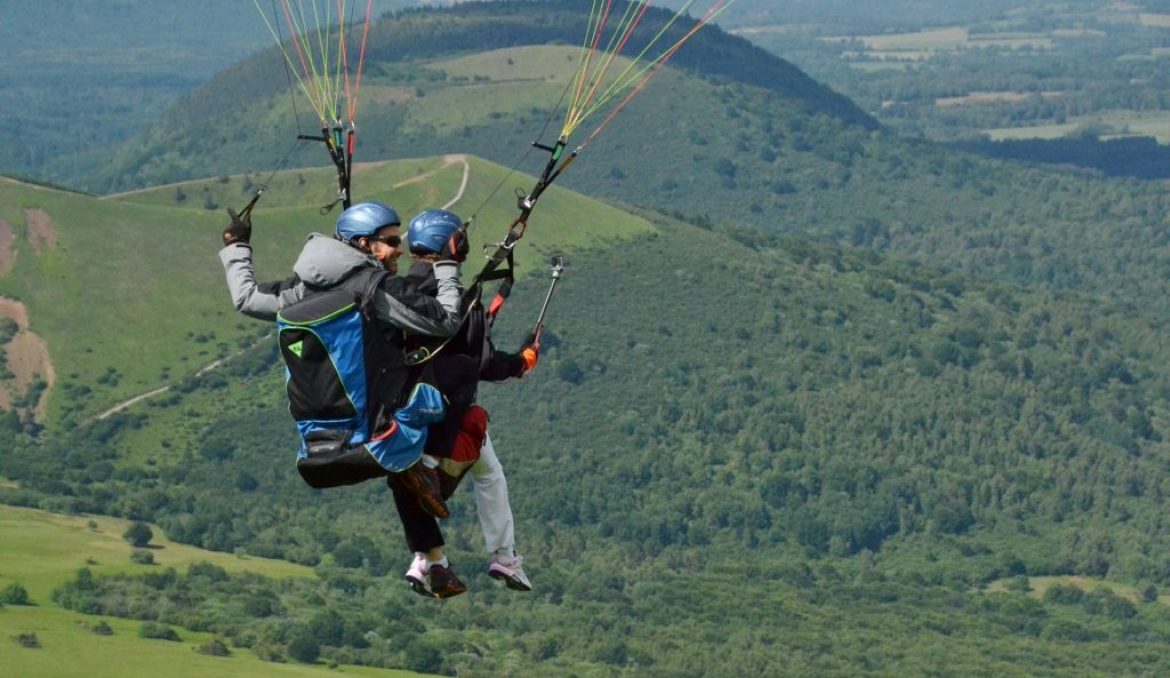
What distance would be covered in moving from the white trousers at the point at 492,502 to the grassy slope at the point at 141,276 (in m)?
120

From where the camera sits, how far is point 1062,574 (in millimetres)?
154000

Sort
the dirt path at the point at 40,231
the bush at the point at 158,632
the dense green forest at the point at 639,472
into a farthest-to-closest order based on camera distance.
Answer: the dirt path at the point at 40,231, the dense green forest at the point at 639,472, the bush at the point at 158,632

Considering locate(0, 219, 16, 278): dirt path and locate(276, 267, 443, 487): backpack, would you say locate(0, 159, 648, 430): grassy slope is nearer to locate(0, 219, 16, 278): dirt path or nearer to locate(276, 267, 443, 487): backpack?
locate(0, 219, 16, 278): dirt path

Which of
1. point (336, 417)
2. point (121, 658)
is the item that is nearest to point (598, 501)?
point (121, 658)

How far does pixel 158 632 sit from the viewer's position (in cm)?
10269

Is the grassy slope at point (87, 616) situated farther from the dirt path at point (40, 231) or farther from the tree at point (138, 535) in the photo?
the dirt path at point (40, 231)

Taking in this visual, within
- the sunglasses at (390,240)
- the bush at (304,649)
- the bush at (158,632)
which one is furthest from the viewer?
the bush at (304,649)

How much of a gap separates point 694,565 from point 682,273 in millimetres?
35018

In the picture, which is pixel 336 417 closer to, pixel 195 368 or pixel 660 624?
pixel 660 624

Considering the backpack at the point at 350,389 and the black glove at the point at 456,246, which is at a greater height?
the black glove at the point at 456,246

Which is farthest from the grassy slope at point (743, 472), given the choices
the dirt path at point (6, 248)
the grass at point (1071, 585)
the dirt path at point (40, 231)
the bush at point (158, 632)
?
the bush at point (158, 632)

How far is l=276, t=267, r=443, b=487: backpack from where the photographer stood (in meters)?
22.0

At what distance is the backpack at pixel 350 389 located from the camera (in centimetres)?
2200

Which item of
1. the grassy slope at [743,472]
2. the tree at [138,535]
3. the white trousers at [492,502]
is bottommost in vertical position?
the grassy slope at [743,472]
